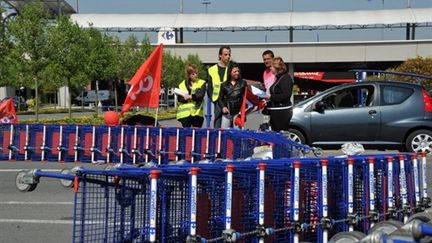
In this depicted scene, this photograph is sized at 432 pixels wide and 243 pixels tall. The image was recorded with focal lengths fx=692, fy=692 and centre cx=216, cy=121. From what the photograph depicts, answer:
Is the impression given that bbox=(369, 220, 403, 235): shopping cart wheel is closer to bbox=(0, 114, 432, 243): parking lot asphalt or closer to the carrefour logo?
bbox=(0, 114, 432, 243): parking lot asphalt

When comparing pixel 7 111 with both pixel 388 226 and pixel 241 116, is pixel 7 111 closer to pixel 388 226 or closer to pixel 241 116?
pixel 241 116

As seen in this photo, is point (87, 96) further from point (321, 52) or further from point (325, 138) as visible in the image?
point (325, 138)

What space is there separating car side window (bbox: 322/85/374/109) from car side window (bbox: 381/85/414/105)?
28 centimetres

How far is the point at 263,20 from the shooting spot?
66.2 m

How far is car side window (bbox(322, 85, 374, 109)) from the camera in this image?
15406mm

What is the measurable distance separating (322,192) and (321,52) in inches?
2231

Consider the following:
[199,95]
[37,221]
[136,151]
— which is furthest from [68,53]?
[37,221]

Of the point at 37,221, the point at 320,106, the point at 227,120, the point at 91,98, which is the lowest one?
the point at 37,221

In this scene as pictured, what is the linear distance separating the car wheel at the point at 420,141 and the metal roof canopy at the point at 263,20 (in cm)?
4947

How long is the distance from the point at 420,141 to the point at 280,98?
5088 millimetres

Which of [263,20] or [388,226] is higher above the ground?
[263,20]

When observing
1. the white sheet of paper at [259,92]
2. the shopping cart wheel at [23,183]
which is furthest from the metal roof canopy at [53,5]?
the shopping cart wheel at [23,183]

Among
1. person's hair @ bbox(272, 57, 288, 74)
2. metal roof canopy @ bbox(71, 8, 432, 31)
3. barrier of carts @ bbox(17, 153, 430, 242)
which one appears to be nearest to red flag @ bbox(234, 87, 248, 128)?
person's hair @ bbox(272, 57, 288, 74)

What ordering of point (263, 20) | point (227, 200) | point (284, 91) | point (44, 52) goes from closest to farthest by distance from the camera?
point (227, 200) → point (284, 91) → point (44, 52) → point (263, 20)
